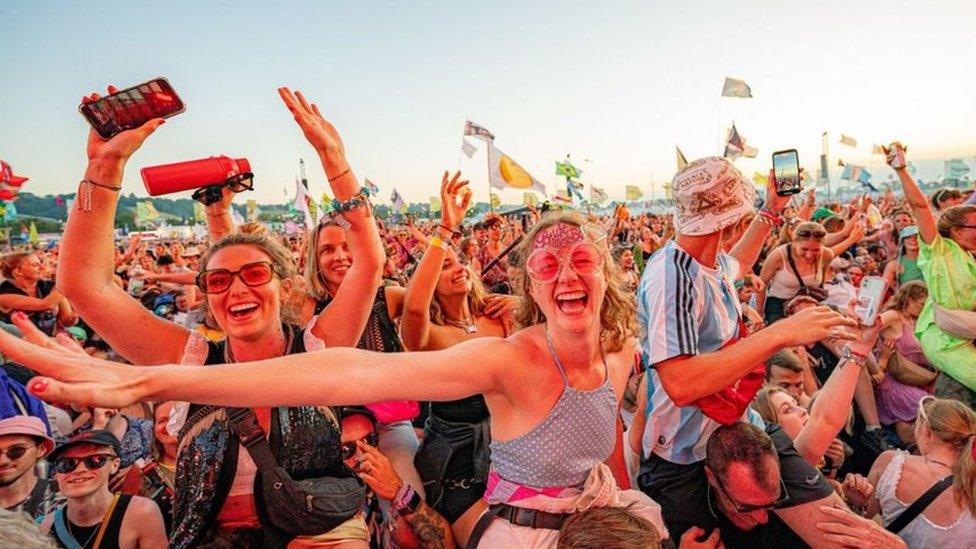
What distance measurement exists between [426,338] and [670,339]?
155 cm

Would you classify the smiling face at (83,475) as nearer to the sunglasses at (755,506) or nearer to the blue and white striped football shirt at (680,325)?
the blue and white striped football shirt at (680,325)

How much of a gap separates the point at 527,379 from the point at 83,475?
2.53 metres

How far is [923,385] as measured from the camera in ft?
15.0

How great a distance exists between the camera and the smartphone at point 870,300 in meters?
2.46

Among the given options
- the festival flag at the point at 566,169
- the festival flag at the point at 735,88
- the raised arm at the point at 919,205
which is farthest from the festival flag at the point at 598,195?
the raised arm at the point at 919,205

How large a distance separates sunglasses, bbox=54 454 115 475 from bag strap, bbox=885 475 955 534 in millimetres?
4114

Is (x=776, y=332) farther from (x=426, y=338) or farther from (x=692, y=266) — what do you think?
(x=426, y=338)

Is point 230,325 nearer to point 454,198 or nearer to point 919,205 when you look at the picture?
point 454,198

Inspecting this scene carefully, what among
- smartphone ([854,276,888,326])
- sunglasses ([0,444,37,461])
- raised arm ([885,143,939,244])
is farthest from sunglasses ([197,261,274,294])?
raised arm ([885,143,939,244])

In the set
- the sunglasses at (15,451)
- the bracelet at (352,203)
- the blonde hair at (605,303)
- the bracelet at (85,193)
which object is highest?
the bracelet at (85,193)

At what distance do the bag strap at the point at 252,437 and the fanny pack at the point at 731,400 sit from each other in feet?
5.57

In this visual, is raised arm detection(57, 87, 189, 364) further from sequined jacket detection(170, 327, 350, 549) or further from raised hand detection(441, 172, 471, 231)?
raised hand detection(441, 172, 471, 231)

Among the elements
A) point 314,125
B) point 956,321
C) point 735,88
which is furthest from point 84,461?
point 735,88

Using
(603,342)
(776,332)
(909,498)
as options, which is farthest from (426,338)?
(909,498)
